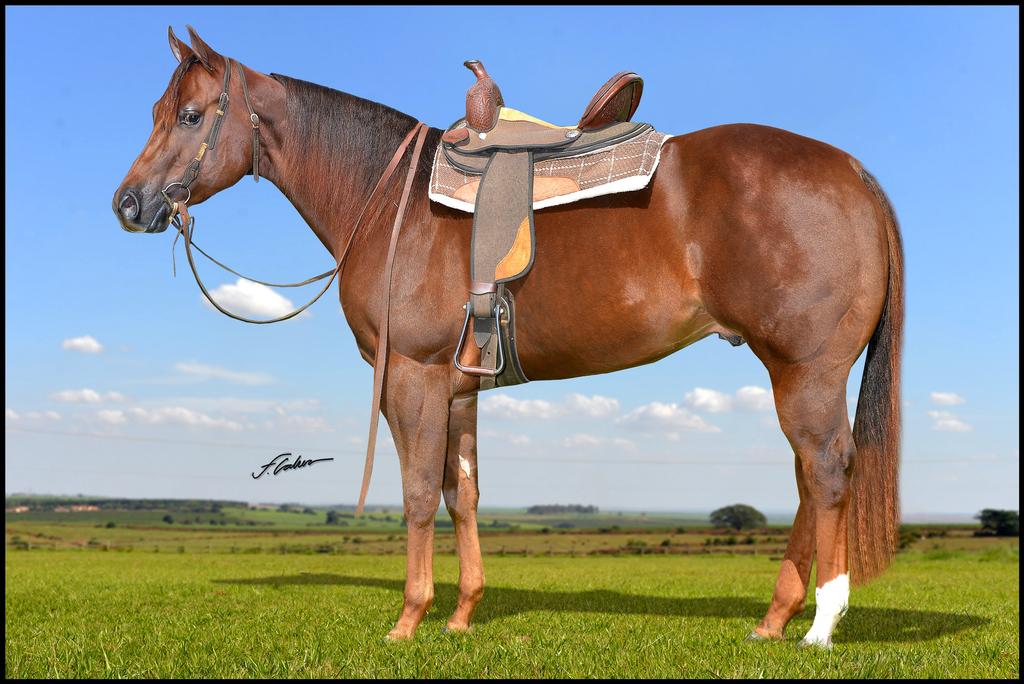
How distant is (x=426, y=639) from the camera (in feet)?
17.7

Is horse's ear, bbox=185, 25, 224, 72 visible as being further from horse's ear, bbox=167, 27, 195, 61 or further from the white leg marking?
the white leg marking

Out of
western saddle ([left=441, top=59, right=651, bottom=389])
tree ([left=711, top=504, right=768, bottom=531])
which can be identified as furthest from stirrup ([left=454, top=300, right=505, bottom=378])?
tree ([left=711, top=504, right=768, bottom=531])

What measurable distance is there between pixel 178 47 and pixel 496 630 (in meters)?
5.59

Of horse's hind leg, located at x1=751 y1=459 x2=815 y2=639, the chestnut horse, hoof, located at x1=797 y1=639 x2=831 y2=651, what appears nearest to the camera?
hoof, located at x1=797 y1=639 x2=831 y2=651

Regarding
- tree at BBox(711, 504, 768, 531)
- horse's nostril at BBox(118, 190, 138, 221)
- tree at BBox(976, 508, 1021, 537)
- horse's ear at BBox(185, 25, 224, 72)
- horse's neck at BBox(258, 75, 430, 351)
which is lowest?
tree at BBox(711, 504, 768, 531)

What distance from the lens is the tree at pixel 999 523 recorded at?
28734mm

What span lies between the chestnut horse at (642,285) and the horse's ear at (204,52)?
0.02 m

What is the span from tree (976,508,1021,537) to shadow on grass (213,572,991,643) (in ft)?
80.3

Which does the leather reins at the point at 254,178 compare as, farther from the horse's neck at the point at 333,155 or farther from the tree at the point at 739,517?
the tree at the point at 739,517

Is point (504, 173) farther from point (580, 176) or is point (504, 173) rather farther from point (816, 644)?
point (816, 644)

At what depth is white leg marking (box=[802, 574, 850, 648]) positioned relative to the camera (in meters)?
5.00

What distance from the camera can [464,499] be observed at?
5969 millimetres

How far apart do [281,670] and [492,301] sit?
2.80 meters

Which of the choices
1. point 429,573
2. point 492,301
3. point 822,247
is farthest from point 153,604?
point 822,247
